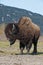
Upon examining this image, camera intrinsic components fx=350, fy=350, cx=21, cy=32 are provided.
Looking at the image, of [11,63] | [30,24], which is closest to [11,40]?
[30,24]

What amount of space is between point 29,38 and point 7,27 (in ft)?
5.63

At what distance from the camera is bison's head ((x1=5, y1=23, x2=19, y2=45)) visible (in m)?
23.1

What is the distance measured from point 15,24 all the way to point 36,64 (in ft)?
23.3

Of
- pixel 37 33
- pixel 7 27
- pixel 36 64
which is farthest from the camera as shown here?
pixel 37 33

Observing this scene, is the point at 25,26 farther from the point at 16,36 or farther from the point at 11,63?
the point at 11,63

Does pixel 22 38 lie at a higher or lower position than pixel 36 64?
lower

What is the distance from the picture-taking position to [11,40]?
2333 cm

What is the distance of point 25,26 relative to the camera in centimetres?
2377

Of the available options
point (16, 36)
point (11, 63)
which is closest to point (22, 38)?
point (16, 36)

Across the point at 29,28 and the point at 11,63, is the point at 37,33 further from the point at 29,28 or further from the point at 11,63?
the point at 11,63

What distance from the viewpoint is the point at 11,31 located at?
23.3 meters

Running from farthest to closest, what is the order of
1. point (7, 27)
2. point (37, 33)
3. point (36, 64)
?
1. point (37, 33)
2. point (7, 27)
3. point (36, 64)

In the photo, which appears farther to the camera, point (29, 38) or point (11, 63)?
point (29, 38)

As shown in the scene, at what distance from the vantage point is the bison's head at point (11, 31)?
23.1 meters
